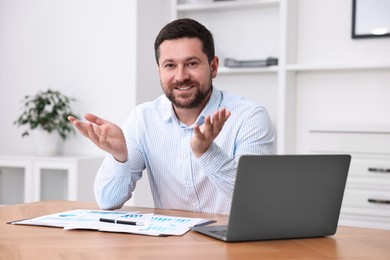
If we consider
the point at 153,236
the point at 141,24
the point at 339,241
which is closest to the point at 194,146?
the point at 153,236

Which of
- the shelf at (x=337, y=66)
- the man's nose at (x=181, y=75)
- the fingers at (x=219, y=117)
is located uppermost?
the shelf at (x=337, y=66)

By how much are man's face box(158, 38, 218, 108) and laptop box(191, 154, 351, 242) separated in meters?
0.73

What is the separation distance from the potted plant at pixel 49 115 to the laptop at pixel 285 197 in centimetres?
278

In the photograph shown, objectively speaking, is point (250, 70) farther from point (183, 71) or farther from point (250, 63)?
point (183, 71)

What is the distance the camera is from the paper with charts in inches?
60.9

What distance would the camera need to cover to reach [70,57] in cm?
432

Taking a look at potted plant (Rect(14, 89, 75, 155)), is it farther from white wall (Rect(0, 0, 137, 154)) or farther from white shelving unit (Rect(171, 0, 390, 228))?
white shelving unit (Rect(171, 0, 390, 228))

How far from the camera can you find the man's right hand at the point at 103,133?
1772mm

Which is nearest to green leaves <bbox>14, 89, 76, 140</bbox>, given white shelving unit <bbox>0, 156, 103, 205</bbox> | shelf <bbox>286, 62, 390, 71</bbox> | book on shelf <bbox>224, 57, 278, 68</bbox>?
white shelving unit <bbox>0, 156, 103, 205</bbox>

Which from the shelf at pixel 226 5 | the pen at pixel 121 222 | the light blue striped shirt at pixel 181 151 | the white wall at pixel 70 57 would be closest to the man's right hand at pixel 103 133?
the light blue striped shirt at pixel 181 151

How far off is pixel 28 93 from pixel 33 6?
625mm

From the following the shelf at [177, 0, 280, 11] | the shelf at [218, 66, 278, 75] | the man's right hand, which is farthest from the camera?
the shelf at [177, 0, 280, 11]

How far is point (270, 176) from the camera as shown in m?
1.42

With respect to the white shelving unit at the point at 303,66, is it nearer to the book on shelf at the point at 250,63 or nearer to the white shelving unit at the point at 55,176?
the book on shelf at the point at 250,63
